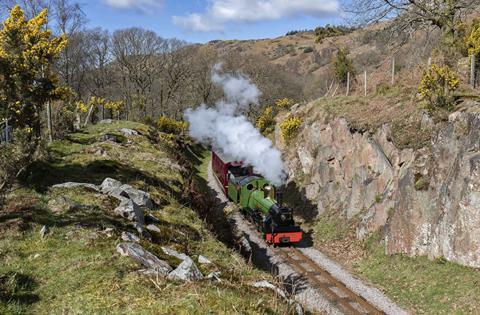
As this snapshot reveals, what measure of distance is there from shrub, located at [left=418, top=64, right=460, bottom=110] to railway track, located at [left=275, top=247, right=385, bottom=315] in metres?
9.79

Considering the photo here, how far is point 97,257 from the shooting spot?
10.1 meters

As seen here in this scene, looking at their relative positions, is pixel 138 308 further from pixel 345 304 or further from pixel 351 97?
pixel 351 97

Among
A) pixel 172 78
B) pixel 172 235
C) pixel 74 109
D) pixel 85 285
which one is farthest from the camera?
pixel 172 78

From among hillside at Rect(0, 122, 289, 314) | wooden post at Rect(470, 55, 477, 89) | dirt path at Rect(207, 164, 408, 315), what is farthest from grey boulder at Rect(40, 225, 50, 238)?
wooden post at Rect(470, 55, 477, 89)

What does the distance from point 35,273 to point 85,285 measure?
1.59m

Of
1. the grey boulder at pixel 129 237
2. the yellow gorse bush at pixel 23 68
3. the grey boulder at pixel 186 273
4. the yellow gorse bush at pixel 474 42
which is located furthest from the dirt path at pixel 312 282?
the yellow gorse bush at pixel 474 42

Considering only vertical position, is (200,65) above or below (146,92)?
above

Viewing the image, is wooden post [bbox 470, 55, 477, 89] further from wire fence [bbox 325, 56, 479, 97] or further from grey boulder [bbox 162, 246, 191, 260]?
grey boulder [bbox 162, 246, 191, 260]

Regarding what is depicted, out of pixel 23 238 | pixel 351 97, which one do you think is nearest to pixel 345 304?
pixel 23 238

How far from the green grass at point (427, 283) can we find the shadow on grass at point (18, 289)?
1307 centimetres

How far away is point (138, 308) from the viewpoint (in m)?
7.75

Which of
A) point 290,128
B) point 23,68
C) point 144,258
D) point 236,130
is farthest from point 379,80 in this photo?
point 144,258

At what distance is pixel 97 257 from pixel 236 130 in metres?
24.6

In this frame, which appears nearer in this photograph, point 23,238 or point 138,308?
point 138,308
